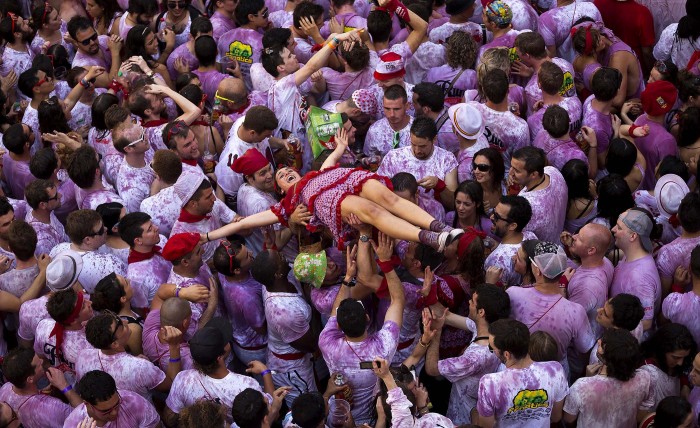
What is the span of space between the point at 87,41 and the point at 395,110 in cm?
375

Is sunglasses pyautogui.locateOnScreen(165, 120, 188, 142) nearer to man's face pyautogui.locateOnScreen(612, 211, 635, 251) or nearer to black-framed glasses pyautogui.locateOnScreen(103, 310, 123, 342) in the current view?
black-framed glasses pyautogui.locateOnScreen(103, 310, 123, 342)

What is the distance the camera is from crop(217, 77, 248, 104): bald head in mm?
9016

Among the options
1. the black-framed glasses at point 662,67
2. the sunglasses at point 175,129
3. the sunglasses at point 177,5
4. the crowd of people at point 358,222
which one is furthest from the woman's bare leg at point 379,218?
the sunglasses at point 177,5

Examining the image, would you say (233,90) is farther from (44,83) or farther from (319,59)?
(44,83)

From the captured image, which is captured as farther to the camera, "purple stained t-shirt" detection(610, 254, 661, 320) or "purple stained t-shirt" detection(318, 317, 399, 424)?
"purple stained t-shirt" detection(610, 254, 661, 320)

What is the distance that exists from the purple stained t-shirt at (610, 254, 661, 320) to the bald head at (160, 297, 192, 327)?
3.03m

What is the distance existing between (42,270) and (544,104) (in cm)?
446

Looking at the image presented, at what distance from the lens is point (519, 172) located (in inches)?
302

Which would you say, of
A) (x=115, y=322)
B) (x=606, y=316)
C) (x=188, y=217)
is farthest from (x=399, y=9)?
(x=115, y=322)

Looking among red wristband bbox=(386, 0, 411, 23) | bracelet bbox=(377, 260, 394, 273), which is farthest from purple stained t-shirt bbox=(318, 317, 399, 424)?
red wristband bbox=(386, 0, 411, 23)

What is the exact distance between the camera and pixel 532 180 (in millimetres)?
7707

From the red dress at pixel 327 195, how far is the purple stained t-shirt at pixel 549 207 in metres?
1.15

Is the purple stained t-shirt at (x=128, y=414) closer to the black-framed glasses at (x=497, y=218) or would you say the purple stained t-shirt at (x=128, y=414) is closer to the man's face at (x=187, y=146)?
the man's face at (x=187, y=146)

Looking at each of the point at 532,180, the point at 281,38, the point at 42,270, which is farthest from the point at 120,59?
the point at 532,180
